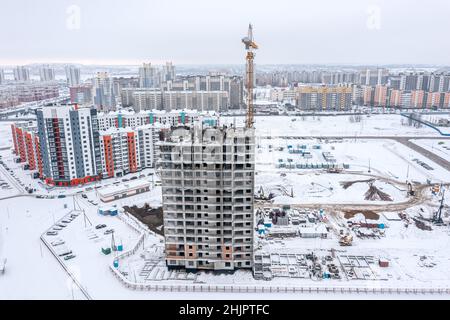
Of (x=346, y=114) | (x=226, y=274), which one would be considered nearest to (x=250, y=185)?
(x=226, y=274)

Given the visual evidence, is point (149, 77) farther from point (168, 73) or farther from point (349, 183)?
point (349, 183)

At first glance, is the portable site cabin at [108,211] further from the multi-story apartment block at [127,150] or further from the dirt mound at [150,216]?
the multi-story apartment block at [127,150]

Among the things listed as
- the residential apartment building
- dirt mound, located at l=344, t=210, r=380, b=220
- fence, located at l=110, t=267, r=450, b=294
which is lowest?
dirt mound, located at l=344, t=210, r=380, b=220

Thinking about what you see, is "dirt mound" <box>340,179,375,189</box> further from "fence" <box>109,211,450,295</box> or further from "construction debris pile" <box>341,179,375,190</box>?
"fence" <box>109,211,450,295</box>

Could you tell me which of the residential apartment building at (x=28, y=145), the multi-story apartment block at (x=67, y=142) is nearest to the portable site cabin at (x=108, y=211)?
the multi-story apartment block at (x=67, y=142)

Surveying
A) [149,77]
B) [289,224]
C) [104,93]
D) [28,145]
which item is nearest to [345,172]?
[289,224]

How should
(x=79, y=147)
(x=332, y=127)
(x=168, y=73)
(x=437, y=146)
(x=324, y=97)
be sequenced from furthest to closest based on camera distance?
(x=168, y=73) < (x=324, y=97) < (x=332, y=127) < (x=437, y=146) < (x=79, y=147)

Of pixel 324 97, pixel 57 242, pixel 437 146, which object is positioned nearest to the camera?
pixel 57 242

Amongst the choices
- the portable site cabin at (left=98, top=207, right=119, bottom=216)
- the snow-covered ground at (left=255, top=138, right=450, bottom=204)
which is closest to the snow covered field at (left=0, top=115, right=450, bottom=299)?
the snow-covered ground at (left=255, top=138, right=450, bottom=204)
